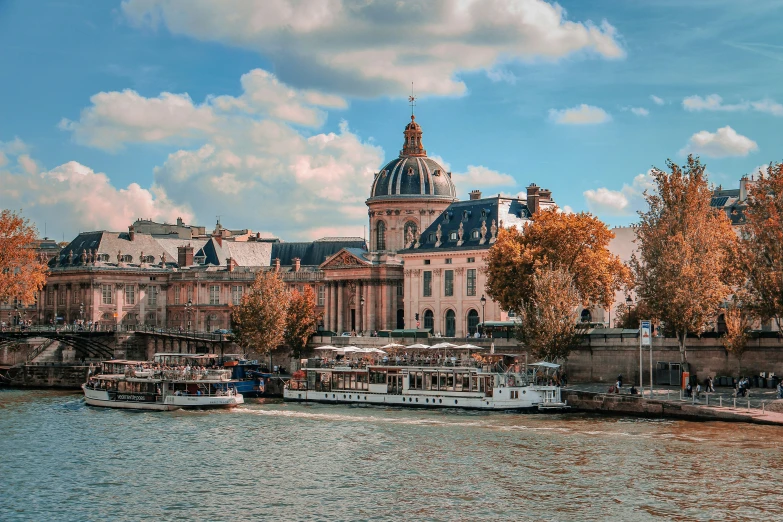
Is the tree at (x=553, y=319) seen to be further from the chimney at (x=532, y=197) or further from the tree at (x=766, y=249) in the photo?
the chimney at (x=532, y=197)

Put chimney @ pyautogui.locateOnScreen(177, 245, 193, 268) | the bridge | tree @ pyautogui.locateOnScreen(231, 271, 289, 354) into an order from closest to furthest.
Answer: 1. tree @ pyautogui.locateOnScreen(231, 271, 289, 354)
2. the bridge
3. chimney @ pyautogui.locateOnScreen(177, 245, 193, 268)

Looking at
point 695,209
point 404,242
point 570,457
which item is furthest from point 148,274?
point 570,457

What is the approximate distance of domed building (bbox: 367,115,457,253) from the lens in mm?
152875

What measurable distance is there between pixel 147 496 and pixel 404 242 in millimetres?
98401

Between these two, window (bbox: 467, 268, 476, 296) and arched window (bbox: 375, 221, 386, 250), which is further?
arched window (bbox: 375, 221, 386, 250)

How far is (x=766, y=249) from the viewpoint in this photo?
84.7 metres

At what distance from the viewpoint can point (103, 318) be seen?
6378 inches

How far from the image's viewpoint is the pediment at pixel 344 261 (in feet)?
482

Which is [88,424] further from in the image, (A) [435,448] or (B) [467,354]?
(B) [467,354]

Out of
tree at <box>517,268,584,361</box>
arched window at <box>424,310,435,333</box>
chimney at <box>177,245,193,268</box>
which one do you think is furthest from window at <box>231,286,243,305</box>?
tree at <box>517,268,584,361</box>

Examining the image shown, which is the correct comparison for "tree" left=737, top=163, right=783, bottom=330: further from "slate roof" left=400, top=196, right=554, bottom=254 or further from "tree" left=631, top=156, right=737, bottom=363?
"slate roof" left=400, top=196, right=554, bottom=254

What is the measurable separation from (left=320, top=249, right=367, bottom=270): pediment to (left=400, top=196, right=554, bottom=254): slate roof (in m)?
8.79

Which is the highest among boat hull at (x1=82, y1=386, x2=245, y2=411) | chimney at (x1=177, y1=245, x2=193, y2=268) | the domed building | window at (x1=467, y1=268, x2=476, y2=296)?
the domed building

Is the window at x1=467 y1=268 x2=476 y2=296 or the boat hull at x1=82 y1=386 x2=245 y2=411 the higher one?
the window at x1=467 y1=268 x2=476 y2=296
